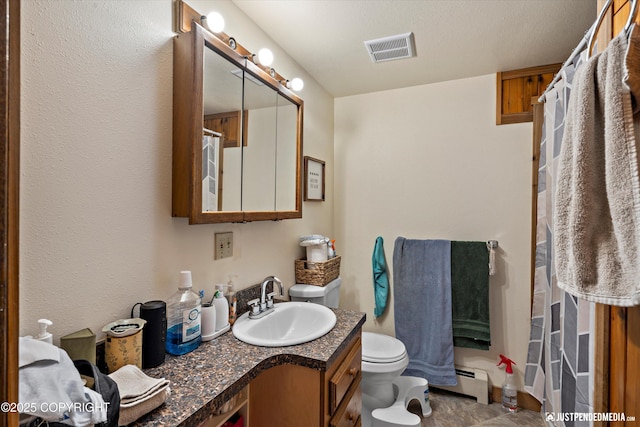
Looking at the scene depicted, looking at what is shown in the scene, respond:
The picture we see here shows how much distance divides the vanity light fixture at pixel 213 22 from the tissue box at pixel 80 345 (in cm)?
106

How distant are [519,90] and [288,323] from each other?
2.03m

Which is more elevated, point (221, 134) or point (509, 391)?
point (221, 134)

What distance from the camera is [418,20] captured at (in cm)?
148

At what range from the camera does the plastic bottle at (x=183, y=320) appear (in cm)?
99

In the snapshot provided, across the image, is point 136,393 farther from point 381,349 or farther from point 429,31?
point 429,31

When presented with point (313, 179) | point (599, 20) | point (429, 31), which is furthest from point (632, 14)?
point (313, 179)

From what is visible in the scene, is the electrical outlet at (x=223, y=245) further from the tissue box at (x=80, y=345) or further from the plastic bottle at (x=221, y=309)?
the tissue box at (x=80, y=345)

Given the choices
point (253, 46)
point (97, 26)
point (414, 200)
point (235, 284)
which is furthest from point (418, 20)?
point (235, 284)

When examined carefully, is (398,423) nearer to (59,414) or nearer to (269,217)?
(269,217)

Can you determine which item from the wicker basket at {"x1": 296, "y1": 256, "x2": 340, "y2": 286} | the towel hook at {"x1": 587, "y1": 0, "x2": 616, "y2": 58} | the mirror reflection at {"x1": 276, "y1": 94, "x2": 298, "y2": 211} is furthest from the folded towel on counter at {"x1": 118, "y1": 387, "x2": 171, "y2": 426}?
the towel hook at {"x1": 587, "y1": 0, "x2": 616, "y2": 58}

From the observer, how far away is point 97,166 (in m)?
0.85

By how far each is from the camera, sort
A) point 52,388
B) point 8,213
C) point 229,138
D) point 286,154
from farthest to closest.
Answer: point 286,154 → point 229,138 → point 52,388 → point 8,213

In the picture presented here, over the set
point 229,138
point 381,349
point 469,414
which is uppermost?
point 229,138

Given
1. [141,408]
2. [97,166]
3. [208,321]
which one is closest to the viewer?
[141,408]
